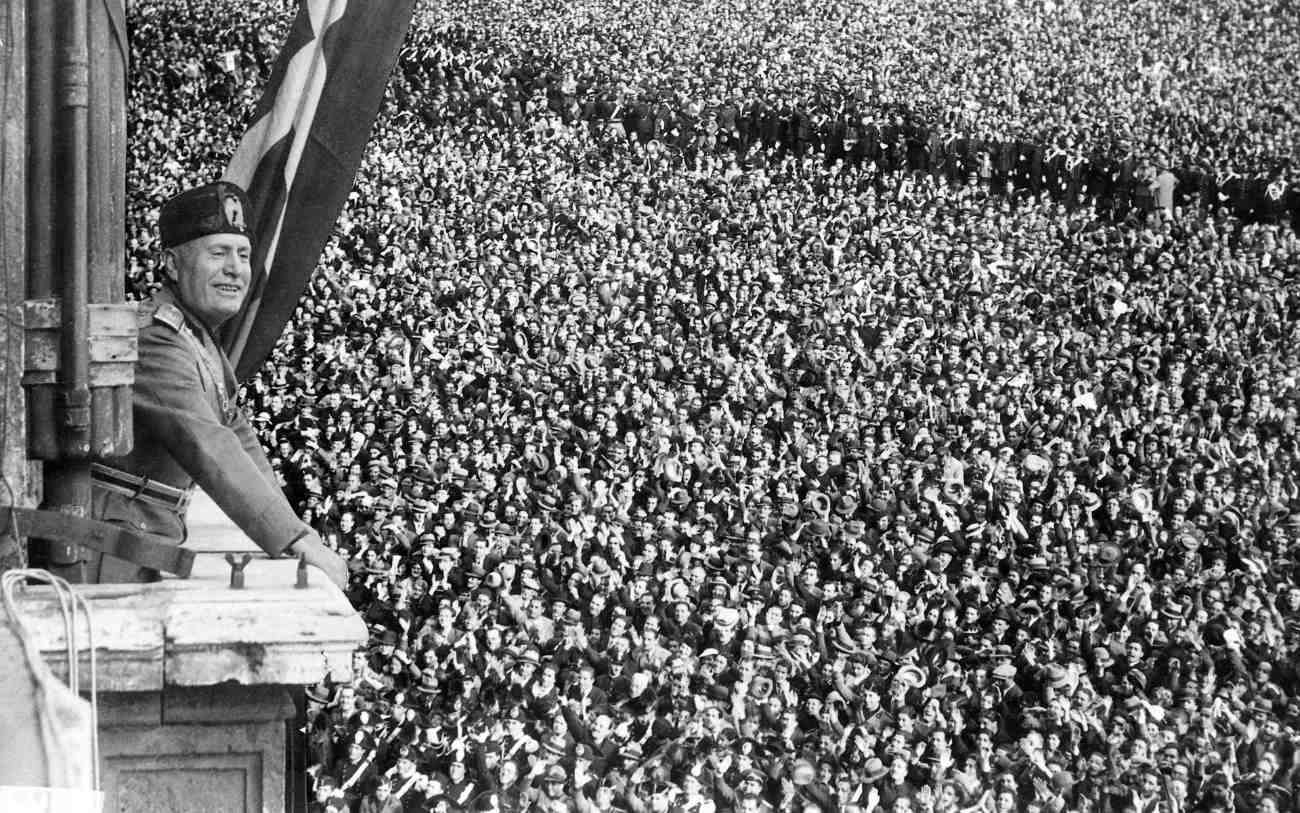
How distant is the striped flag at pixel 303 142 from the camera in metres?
4.62

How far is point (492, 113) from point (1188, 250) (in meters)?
11.3

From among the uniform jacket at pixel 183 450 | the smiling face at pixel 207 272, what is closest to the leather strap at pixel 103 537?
the uniform jacket at pixel 183 450

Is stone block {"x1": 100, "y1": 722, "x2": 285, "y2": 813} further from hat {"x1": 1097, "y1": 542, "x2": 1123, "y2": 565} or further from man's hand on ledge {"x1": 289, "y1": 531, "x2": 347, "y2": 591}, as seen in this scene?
hat {"x1": 1097, "y1": 542, "x2": 1123, "y2": 565}

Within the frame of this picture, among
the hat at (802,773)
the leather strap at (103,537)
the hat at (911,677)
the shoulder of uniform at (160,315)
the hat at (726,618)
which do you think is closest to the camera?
the leather strap at (103,537)

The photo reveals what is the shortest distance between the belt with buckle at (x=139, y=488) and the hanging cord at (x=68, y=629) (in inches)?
27.5

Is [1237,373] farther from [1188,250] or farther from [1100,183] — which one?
[1100,183]

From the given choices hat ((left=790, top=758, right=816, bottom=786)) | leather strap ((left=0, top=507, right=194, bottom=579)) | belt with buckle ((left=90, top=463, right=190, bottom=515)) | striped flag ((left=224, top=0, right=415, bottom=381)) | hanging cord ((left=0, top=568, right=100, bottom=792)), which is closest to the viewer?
hanging cord ((left=0, top=568, right=100, bottom=792))

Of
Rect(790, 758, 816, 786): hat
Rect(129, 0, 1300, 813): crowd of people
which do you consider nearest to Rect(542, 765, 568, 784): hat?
Rect(129, 0, 1300, 813): crowd of people

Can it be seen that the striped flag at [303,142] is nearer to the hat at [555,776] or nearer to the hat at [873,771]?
the hat at [555,776]

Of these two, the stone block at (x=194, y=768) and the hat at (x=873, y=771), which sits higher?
the stone block at (x=194, y=768)

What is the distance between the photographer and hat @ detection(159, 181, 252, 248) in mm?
3793

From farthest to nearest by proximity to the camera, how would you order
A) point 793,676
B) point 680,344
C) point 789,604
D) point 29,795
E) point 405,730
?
point 680,344 → point 789,604 → point 793,676 → point 405,730 → point 29,795

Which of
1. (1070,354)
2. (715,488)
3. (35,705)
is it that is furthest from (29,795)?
(1070,354)

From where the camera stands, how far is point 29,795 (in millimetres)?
2248
